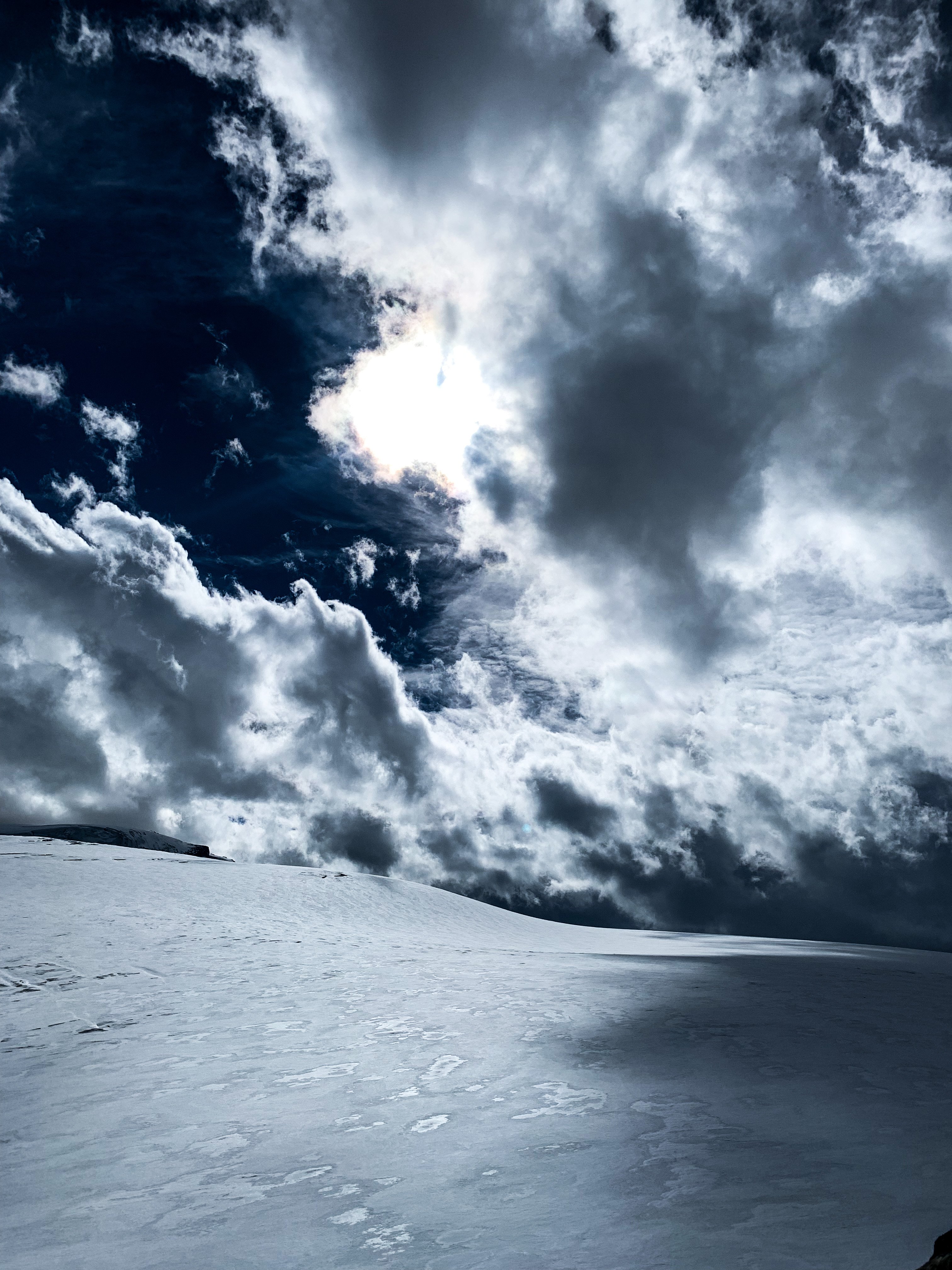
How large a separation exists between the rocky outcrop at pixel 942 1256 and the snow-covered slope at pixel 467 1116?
2.22 feet

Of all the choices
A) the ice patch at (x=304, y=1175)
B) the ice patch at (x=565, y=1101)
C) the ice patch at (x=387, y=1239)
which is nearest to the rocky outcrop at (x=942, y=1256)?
the ice patch at (x=387, y=1239)

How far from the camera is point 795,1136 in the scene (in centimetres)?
433

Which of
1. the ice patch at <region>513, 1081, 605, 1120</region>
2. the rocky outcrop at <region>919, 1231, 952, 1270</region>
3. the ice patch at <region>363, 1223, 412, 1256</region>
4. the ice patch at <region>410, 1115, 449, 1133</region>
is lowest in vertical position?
the ice patch at <region>363, 1223, 412, 1256</region>

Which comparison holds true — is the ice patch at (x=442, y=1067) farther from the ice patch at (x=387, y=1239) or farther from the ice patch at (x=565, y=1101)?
the ice patch at (x=387, y=1239)

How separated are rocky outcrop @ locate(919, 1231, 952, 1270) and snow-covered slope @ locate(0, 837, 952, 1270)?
676mm

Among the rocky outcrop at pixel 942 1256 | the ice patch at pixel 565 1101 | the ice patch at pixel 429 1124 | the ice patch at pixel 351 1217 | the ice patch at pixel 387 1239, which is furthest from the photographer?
the ice patch at pixel 565 1101

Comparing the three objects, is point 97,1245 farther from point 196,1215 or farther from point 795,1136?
point 795,1136

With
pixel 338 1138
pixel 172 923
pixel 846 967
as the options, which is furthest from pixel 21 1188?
pixel 846 967

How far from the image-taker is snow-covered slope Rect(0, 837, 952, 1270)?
3301 millimetres

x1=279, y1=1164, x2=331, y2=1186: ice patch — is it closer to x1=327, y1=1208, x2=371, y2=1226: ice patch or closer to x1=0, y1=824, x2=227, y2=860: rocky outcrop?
x1=327, y1=1208, x2=371, y2=1226: ice patch

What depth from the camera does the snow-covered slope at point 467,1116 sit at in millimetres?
3301

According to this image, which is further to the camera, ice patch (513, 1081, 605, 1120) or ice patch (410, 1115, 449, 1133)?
ice patch (513, 1081, 605, 1120)

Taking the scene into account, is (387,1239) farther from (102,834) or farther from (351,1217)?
(102,834)

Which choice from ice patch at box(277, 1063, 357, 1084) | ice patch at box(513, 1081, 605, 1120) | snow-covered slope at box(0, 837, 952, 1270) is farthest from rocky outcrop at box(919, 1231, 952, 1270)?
ice patch at box(277, 1063, 357, 1084)
